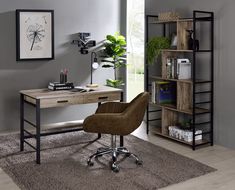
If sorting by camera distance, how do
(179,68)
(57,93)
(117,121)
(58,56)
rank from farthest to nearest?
(58,56)
(179,68)
(57,93)
(117,121)

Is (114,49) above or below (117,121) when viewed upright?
above

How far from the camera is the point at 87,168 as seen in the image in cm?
402

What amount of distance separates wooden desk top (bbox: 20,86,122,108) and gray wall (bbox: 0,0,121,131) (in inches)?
45.7

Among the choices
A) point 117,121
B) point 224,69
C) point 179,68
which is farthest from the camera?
point 179,68

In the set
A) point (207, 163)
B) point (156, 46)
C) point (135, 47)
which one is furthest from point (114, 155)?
point (135, 47)

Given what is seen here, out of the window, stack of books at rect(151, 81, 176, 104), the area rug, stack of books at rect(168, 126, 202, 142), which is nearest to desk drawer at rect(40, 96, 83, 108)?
the area rug

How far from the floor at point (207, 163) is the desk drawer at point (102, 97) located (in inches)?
35.1

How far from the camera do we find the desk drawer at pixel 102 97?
446 centimetres

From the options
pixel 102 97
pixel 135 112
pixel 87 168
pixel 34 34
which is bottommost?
pixel 87 168

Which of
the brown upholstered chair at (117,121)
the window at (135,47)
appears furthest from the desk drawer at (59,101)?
the window at (135,47)

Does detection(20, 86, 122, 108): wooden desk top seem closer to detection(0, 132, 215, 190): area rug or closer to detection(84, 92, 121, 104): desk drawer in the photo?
detection(84, 92, 121, 104): desk drawer

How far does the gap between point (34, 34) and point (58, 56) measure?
509mm

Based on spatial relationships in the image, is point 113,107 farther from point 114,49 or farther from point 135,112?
point 114,49

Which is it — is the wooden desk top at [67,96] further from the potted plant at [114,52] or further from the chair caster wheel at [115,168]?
the potted plant at [114,52]
